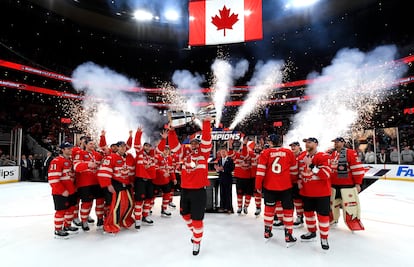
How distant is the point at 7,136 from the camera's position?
543 inches

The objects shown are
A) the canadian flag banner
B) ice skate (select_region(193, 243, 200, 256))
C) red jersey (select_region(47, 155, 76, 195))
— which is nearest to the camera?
ice skate (select_region(193, 243, 200, 256))

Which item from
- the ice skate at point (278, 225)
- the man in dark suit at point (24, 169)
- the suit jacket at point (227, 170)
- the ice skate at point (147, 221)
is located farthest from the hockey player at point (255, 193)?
the man in dark suit at point (24, 169)

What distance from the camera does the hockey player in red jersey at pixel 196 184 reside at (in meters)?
3.54

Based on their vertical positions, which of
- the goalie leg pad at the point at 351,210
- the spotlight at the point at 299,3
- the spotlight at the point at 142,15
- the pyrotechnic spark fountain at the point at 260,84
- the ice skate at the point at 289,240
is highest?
the spotlight at the point at 142,15

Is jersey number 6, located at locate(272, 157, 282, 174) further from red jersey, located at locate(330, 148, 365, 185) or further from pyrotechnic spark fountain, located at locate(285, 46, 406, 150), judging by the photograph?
pyrotechnic spark fountain, located at locate(285, 46, 406, 150)

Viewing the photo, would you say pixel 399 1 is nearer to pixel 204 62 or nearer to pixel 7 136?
pixel 204 62

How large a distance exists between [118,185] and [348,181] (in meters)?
4.32

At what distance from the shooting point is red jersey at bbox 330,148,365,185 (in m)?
4.55

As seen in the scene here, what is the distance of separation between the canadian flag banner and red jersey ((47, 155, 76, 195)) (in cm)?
535

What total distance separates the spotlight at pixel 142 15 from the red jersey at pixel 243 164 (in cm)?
1973

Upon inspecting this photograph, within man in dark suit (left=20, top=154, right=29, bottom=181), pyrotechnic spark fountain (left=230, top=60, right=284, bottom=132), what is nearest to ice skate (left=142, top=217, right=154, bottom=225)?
man in dark suit (left=20, top=154, right=29, bottom=181)

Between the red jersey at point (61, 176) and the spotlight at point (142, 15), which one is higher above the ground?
the spotlight at point (142, 15)

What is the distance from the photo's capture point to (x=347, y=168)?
4625 mm

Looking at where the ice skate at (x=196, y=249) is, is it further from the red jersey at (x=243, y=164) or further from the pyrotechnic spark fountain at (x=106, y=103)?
the pyrotechnic spark fountain at (x=106, y=103)
